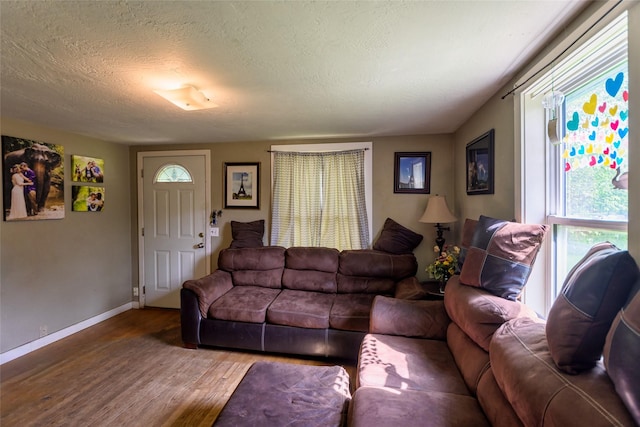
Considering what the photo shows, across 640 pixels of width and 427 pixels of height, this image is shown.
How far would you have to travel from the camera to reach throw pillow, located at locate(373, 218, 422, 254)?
3.11 metres

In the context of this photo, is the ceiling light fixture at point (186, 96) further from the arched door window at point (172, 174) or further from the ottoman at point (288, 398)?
the arched door window at point (172, 174)

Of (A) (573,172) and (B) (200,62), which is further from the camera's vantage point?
(B) (200,62)

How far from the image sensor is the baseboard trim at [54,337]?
250cm

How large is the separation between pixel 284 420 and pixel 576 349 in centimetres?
112

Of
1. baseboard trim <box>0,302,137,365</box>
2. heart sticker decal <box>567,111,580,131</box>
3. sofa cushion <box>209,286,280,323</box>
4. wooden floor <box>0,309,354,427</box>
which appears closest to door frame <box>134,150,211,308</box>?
baseboard trim <box>0,302,137,365</box>

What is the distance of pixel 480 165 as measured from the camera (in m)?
2.24

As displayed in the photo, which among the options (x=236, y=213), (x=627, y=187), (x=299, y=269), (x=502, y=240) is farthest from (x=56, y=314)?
(x=627, y=187)

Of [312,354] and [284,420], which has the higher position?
[284,420]

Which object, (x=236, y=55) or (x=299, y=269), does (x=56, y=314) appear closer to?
(x=299, y=269)

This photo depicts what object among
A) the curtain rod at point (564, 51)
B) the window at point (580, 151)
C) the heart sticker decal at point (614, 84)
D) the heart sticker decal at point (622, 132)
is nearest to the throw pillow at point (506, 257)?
the window at point (580, 151)

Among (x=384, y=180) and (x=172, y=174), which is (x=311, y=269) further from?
(x=172, y=174)

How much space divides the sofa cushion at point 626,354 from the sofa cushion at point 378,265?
2115 millimetres

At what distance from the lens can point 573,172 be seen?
4.61 feet

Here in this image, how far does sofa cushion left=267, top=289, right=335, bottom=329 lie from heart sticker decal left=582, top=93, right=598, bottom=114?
→ 2172mm
